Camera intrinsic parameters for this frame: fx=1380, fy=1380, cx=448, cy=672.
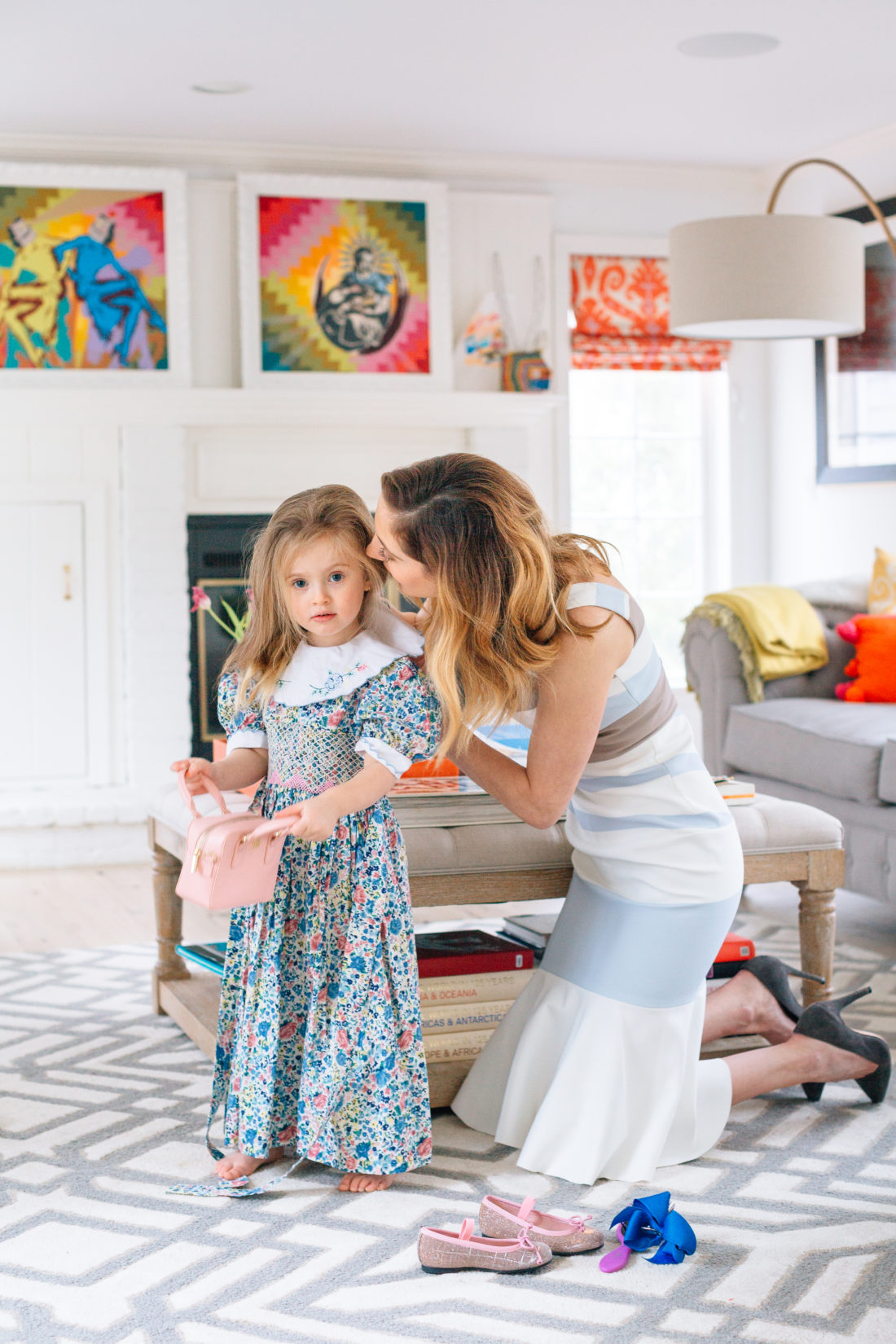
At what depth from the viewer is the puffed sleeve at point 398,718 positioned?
1911 millimetres

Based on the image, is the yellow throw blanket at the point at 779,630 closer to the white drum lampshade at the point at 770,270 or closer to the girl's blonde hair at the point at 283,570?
the white drum lampshade at the point at 770,270

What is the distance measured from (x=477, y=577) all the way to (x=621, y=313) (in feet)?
13.0

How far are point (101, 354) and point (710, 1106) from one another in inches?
145

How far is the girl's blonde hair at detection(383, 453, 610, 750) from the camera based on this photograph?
6.15 ft

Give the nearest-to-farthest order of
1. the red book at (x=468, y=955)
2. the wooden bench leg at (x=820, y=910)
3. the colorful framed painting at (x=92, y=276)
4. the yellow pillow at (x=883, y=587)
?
the red book at (x=468, y=955) < the wooden bench leg at (x=820, y=910) < the yellow pillow at (x=883, y=587) < the colorful framed painting at (x=92, y=276)

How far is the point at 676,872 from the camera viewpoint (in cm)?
206

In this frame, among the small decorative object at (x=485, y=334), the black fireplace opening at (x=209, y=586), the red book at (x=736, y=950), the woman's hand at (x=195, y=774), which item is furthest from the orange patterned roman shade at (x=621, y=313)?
the woman's hand at (x=195, y=774)

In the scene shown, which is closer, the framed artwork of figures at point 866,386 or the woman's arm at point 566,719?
the woman's arm at point 566,719

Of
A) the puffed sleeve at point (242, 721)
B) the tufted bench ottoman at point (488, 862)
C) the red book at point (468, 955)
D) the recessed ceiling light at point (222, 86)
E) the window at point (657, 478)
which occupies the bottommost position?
the red book at point (468, 955)

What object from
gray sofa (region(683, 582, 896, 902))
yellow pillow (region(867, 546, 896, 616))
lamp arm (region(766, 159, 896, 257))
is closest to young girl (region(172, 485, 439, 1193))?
gray sofa (region(683, 582, 896, 902))

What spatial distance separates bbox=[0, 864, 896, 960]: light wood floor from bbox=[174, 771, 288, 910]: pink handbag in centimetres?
156

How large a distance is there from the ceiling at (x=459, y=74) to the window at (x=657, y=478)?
3.09ft

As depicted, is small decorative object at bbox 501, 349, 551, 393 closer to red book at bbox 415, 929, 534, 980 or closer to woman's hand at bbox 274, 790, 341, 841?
red book at bbox 415, 929, 534, 980

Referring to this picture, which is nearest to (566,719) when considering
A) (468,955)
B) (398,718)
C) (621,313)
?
(398,718)
